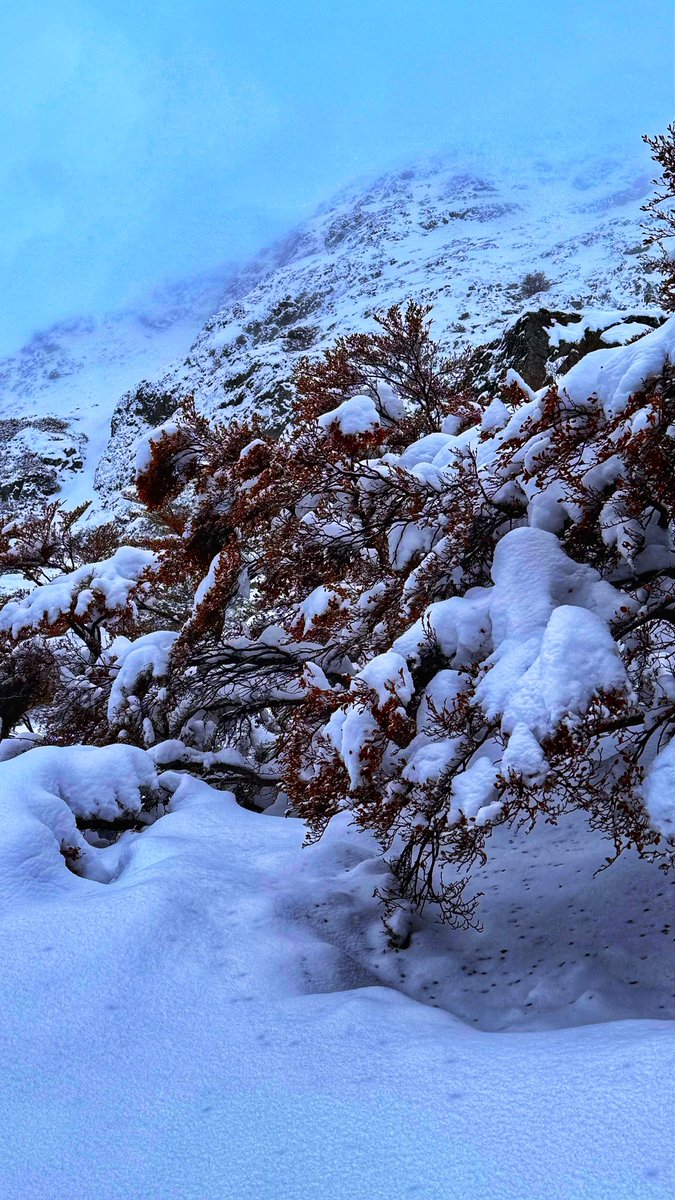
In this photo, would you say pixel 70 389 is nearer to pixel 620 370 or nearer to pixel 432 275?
pixel 432 275

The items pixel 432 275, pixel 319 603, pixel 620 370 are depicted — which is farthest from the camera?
pixel 432 275

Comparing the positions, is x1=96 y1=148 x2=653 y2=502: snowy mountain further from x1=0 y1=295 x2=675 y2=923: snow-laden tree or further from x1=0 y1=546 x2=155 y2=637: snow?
x1=0 y1=546 x2=155 y2=637: snow

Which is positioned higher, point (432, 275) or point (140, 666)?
point (432, 275)

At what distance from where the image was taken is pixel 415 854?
4758 millimetres

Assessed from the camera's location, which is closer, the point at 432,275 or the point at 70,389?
the point at 432,275

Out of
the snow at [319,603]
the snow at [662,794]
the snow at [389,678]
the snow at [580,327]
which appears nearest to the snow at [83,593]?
the snow at [319,603]

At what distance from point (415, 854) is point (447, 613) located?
86.2 inches

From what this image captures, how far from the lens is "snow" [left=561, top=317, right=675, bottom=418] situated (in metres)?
2.97

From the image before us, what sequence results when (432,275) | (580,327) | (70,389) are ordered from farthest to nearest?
(70,389) → (432,275) → (580,327)

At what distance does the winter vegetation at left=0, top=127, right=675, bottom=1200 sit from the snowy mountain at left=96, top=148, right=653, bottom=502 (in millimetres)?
9079

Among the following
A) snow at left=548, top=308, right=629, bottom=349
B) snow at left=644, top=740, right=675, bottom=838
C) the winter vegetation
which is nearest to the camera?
the winter vegetation

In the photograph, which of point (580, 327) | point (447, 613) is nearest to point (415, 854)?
point (447, 613)

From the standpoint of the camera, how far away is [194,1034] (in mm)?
2631

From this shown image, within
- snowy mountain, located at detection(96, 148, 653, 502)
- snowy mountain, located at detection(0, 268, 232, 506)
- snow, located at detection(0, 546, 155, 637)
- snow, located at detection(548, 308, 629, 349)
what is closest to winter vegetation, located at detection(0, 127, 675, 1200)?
snow, located at detection(0, 546, 155, 637)
